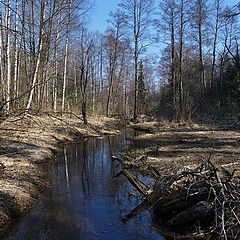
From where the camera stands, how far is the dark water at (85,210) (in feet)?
24.2

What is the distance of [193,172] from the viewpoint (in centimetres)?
758

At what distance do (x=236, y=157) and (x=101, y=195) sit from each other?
5.59 meters

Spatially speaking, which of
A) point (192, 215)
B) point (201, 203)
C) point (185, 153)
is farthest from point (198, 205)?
point (185, 153)

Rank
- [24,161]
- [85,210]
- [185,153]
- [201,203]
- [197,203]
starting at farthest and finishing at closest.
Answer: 1. [185,153]
2. [24,161]
3. [85,210]
4. [197,203]
5. [201,203]

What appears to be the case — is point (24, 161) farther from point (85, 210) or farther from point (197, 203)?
point (197, 203)

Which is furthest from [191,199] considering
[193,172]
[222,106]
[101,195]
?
[222,106]

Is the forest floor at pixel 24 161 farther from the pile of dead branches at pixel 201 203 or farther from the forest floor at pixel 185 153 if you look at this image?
the forest floor at pixel 185 153

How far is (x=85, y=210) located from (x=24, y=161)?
5.28m

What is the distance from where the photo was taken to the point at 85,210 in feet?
29.1

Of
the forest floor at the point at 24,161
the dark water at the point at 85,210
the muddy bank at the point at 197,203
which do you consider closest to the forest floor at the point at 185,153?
the muddy bank at the point at 197,203

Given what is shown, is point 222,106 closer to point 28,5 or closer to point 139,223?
point 28,5

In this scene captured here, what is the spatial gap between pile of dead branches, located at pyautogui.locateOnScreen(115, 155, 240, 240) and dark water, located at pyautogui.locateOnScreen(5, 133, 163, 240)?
1.55 ft

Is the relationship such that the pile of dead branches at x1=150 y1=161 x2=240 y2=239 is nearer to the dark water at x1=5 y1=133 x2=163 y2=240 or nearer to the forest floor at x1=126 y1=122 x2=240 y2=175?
the dark water at x1=5 y1=133 x2=163 y2=240

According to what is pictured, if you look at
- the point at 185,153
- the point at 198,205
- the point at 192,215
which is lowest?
the point at 192,215
